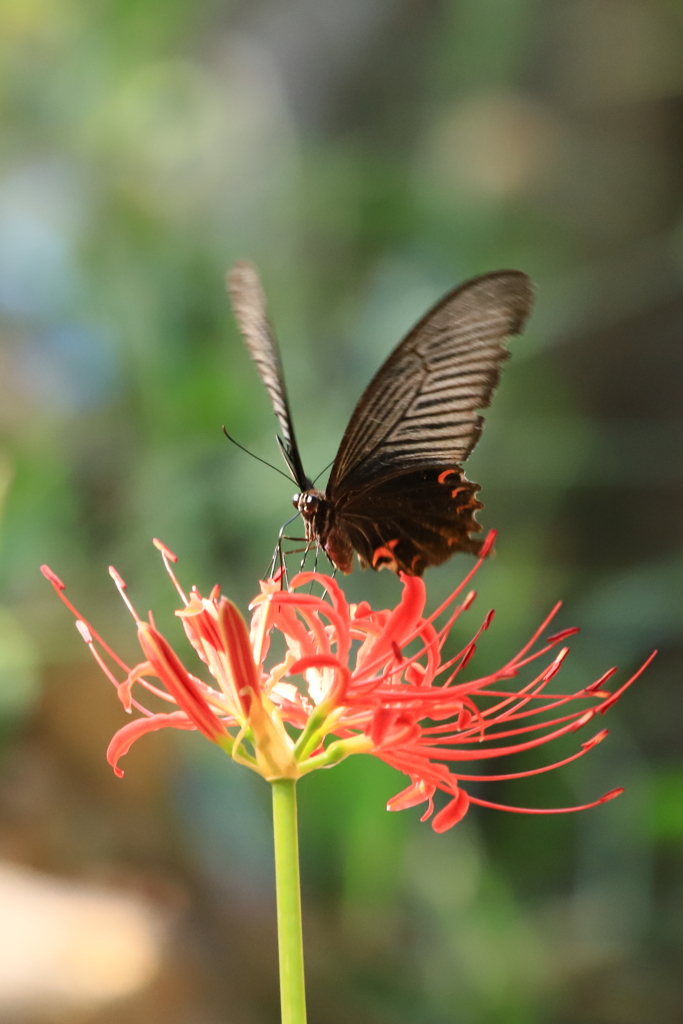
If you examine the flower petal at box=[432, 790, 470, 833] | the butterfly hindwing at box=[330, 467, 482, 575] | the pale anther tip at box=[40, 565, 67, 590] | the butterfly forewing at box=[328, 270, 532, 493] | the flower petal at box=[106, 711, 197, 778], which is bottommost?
the flower petal at box=[432, 790, 470, 833]

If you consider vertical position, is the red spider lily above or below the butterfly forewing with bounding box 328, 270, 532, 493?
below

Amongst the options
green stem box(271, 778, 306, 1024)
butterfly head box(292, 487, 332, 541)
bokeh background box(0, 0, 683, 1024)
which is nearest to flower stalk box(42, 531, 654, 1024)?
green stem box(271, 778, 306, 1024)

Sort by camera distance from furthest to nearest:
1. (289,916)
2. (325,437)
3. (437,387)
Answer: (325,437), (437,387), (289,916)

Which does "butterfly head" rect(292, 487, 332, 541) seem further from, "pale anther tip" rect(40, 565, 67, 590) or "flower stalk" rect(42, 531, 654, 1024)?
"pale anther tip" rect(40, 565, 67, 590)

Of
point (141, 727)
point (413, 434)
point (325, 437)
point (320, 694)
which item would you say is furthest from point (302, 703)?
point (325, 437)

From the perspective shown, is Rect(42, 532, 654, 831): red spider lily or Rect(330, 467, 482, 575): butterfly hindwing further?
Rect(330, 467, 482, 575): butterfly hindwing

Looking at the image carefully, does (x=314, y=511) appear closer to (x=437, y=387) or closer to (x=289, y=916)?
(x=437, y=387)

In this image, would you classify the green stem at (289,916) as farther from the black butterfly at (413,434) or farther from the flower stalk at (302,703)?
the black butterfly at (413,434)

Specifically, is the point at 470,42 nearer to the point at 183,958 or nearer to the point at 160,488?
the point at 160,488
